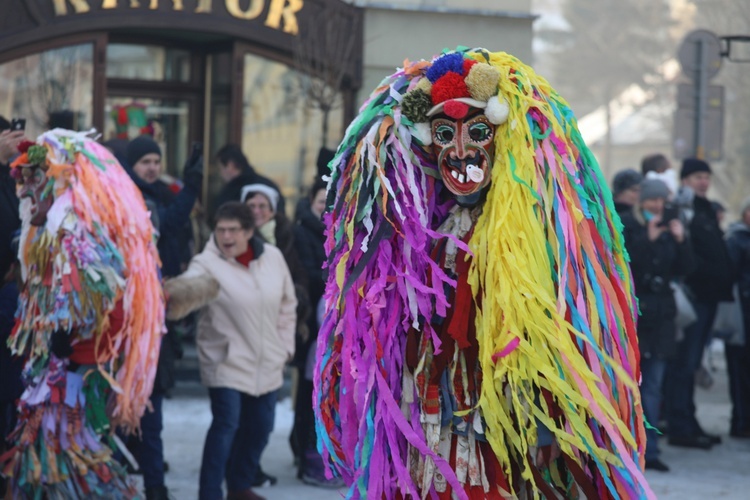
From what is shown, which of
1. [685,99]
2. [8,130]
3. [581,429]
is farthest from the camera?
[685,99]

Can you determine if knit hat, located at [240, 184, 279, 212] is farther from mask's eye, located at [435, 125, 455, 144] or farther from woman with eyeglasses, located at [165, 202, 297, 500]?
mask's eye, located at [435, 125, 455, 144]

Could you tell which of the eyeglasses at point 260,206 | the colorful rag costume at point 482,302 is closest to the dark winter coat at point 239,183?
the eyeglasses at point 260,206

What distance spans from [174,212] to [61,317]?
145 centimetres

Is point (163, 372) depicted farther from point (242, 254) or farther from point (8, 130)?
point (8, 130)

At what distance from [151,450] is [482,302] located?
315 cm

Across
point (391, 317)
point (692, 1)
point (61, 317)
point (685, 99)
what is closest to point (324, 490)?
point (61, 317)

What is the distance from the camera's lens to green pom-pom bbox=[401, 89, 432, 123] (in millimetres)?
3760

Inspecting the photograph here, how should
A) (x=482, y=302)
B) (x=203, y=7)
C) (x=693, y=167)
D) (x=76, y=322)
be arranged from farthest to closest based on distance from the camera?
(x=203, y=7)
(x=693, y=167)
(x=76, y=322)
(x=482, y=302)

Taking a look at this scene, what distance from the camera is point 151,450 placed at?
20.8 ft

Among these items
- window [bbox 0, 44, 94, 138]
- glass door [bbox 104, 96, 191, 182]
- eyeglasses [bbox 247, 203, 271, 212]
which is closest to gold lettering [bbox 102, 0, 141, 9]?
window [bbox 0, 44, 94, 138]

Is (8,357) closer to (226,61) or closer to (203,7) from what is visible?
(203,7)

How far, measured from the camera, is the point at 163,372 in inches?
253

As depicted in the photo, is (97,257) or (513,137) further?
(97,257)

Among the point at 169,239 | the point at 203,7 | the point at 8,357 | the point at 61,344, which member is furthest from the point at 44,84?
the point at 61,344
